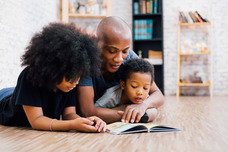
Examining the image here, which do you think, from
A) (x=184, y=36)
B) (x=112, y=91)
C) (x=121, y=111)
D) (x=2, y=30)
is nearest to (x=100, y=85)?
(x=112, y=91)

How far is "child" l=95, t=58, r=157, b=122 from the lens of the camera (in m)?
1.76

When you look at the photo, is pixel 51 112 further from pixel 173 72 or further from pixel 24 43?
pixel 173 72

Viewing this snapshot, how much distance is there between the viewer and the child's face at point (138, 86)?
175 centimetres

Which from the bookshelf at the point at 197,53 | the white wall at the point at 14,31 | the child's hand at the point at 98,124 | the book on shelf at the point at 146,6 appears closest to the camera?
the child's hand at the point at 98,124

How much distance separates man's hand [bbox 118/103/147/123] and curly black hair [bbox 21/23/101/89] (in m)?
0.40

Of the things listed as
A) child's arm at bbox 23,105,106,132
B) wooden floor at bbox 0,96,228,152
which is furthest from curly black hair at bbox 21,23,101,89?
wooden floor at bbox 0,96,228,152

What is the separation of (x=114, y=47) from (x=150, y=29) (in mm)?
3594

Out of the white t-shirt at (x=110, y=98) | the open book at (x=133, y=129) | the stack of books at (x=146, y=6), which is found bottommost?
the open book at (x=133, y=129)

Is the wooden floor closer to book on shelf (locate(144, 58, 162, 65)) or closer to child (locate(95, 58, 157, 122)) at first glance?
child (locate(95, 58, 157, 122))

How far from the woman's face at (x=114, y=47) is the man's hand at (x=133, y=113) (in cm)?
30

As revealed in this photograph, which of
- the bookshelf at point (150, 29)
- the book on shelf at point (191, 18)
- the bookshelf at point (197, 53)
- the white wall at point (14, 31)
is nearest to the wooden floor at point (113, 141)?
the white wall at point (14, 31)

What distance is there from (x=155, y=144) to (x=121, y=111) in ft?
1.75

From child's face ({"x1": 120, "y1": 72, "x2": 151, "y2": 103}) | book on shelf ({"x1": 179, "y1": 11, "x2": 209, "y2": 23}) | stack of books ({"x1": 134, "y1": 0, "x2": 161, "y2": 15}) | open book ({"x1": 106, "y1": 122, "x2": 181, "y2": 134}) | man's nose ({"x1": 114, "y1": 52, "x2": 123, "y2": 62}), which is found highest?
stack of books ({"x1": 134, "y1": 0, "x2": 161, "y2": 15})

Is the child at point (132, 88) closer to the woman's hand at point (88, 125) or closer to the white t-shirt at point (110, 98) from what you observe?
the white t-shirt at point (110, 98)
